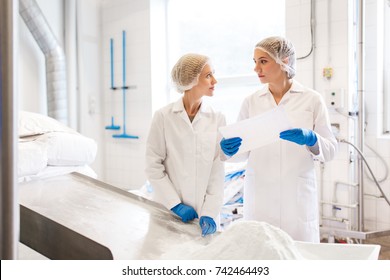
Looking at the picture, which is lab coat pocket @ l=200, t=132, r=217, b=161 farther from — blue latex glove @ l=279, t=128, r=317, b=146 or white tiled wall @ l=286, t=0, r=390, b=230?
white tiled wall @ l=286, t=0, r=390, b=230

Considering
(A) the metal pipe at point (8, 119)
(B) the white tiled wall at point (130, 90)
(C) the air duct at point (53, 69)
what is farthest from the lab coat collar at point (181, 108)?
(B) the white tiled wall at point (130, 90)

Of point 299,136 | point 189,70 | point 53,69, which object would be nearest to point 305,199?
point 299,136

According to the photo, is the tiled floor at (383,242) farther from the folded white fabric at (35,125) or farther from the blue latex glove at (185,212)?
the folded white fabric at (35,125)

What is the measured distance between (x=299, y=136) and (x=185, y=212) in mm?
460

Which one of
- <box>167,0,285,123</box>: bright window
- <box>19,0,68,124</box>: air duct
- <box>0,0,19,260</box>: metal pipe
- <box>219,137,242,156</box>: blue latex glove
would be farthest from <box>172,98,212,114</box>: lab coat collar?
<box>19,0,68,124</box>: air duct

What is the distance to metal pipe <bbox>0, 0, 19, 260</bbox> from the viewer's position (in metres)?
0.36

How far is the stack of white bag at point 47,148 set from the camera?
1.21m

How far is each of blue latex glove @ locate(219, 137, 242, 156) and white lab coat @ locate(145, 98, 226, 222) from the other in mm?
44

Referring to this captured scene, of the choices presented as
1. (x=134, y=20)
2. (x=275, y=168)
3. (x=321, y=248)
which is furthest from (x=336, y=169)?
(x=134, y=20)

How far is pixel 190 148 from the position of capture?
1159 mm

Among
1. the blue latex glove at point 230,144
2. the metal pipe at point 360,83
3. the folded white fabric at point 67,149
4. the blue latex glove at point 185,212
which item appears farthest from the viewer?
the metal pipe at point 360,83

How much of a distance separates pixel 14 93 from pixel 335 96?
214 centimetres

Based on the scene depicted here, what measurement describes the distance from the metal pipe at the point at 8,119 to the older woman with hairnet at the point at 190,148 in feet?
2.44

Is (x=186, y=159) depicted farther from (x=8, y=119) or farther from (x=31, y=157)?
(x=8, y=119)
